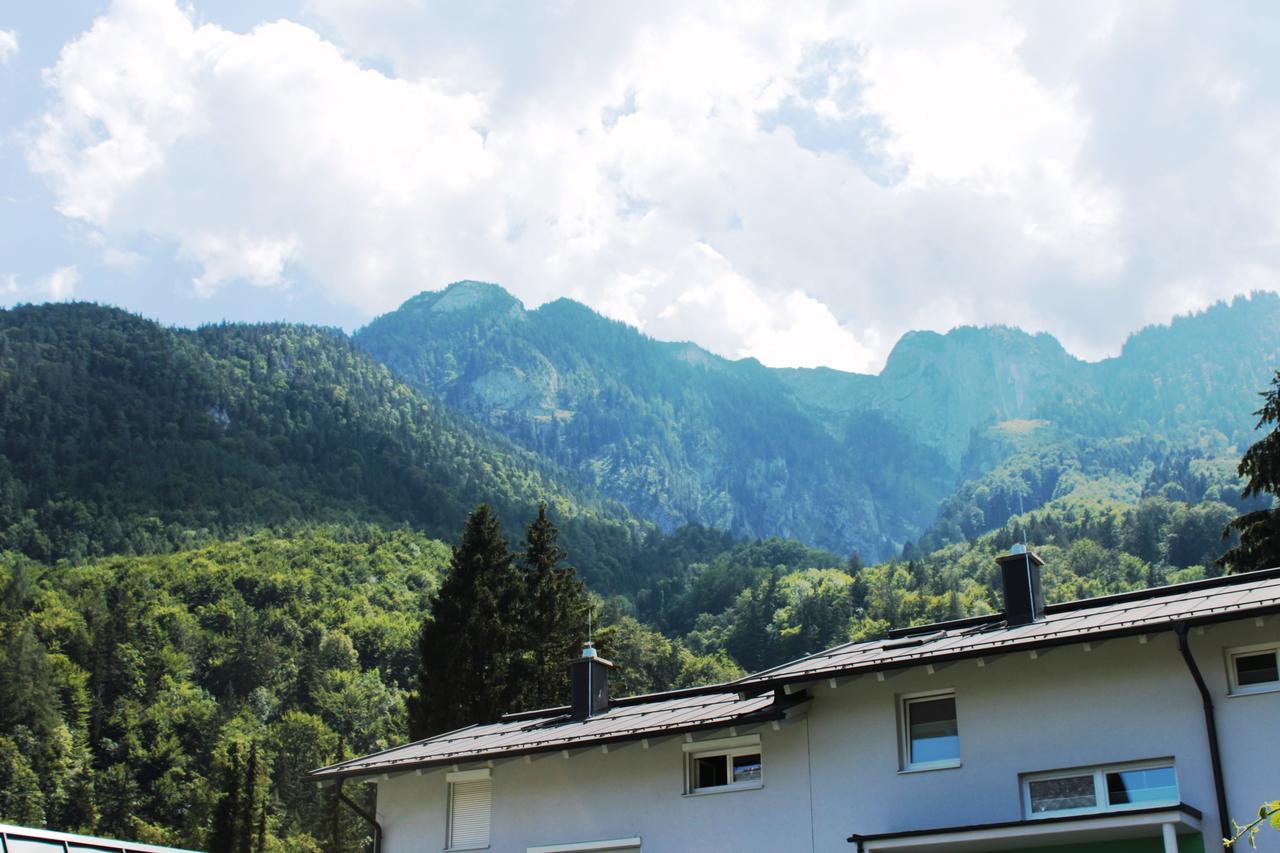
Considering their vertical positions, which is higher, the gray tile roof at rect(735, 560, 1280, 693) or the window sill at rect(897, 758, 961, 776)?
the gray tile roof at rect(735, 560, 1280, 693)

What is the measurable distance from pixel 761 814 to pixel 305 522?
557ft

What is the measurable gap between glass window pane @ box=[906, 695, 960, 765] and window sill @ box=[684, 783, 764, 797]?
8.11 ft

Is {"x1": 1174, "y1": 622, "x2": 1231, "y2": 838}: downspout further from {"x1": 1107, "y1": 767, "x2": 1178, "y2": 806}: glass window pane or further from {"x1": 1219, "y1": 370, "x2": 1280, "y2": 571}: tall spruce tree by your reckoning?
{"x1": 1219, "y1": 370, "x2": 1280, "y2": 571}: tall spruce tree

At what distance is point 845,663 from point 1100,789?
3654 mm

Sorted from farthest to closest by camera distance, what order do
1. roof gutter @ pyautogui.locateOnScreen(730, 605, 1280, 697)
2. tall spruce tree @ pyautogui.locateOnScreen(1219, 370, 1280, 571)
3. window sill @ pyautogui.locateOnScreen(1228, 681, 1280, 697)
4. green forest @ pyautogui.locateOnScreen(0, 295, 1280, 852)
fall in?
green forest @ pyautogui.locateOnScreen(0, 295, 1280, 852)
tall spruce tree @ pyautogui.locateOnScreen(1219, 370, 1280, 571)
window sill @ pyautogui.locateOnScreen(1228, 681, 1280, 697)
roof gutter @ pyautogui.locateOnScreen(730, 605, 1280, 697)

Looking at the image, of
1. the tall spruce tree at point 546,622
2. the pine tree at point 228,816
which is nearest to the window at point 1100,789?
the tall spruce tree at point 546,622

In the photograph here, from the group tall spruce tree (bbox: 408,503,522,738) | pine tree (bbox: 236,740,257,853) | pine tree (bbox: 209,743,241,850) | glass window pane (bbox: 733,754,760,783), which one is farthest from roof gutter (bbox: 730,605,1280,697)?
pine tree (bbox: 236,740,257,853)

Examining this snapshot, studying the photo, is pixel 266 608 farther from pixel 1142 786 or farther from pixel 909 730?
pixel 1142 786

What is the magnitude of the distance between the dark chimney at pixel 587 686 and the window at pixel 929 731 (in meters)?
7.16

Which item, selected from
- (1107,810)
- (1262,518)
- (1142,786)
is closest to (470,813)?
(1107,810)

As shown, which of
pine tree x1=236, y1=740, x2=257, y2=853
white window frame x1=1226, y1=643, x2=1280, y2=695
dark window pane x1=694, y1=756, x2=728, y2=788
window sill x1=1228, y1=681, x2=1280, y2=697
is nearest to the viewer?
window sill x1=1228, y1=681, x2=1280, y2=697

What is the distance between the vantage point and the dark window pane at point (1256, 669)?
16.0m

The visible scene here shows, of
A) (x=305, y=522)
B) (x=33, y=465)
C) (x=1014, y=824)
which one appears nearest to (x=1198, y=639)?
(x=1014, y=824)

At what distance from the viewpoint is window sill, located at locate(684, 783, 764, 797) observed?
64.4 ft
